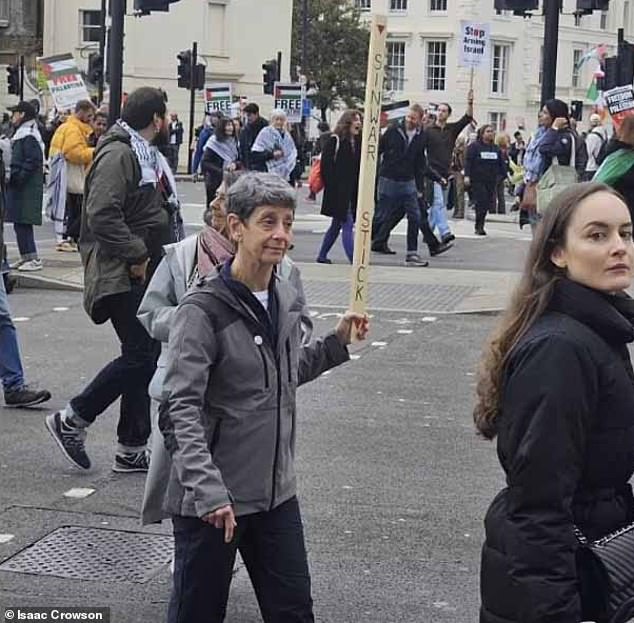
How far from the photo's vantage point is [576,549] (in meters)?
3.15

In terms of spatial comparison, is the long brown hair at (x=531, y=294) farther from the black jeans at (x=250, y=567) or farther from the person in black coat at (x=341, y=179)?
the person in black coat at (x=341, y=179)

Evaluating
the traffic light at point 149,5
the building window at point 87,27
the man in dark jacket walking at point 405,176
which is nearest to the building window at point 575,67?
the building window at point 87,27

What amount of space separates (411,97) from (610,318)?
2524 inches

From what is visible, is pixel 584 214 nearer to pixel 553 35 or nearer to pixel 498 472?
pixel 498 472

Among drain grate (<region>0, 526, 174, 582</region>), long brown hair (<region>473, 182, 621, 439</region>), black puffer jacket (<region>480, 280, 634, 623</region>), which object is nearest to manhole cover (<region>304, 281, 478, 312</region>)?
drain grate (<region>0, 526, 174, 582</region>)

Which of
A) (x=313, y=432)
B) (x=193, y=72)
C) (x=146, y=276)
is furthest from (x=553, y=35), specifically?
(x=193, y=72)

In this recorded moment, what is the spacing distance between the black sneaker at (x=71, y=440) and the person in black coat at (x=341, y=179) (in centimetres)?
1008

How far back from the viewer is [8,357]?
8.83m

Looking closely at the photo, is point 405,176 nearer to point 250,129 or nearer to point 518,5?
point 518,5

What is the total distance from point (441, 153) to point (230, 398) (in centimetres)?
1619

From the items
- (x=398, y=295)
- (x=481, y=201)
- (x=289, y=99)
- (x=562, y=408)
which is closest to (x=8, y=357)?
(x=562, y=408)

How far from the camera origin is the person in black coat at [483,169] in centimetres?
2334

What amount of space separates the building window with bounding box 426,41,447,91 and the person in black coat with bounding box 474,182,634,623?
209ft

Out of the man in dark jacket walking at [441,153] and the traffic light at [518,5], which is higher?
the traffic light at [518,5]
